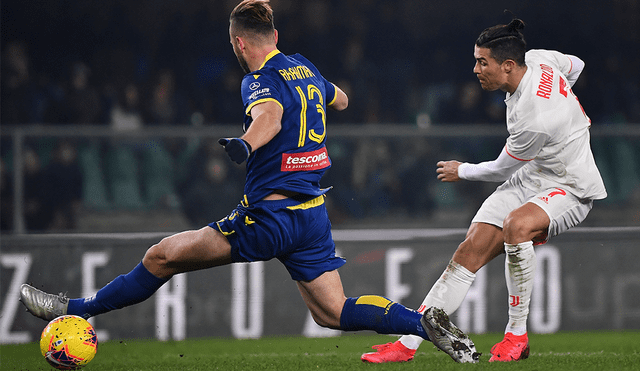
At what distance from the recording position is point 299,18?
10289mm

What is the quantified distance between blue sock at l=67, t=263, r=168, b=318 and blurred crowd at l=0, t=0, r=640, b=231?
276cm

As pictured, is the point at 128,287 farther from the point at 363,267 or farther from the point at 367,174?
the point at 367,174

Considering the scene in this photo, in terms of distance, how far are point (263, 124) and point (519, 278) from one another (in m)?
1.79

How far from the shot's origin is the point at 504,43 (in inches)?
167

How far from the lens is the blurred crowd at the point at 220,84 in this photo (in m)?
6.76

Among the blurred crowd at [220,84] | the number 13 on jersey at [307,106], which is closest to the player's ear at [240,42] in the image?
the number 13 on jersey at [307,106]

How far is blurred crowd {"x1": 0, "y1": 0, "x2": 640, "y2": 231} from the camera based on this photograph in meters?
6.76

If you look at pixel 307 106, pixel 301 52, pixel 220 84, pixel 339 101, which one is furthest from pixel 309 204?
pixel 301 52

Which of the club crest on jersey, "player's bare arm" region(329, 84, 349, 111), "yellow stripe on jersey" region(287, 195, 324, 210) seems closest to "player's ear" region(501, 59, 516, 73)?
"player's bare arm" region(329, 84, 349, 111)

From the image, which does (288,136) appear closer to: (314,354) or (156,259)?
(156,259)

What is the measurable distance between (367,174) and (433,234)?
3.08 feet

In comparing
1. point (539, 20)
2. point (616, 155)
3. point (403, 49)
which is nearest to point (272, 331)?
point (616, 155)

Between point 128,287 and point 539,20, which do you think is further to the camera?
point 539,20

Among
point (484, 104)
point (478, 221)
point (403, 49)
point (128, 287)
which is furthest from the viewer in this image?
point (403, 49)
